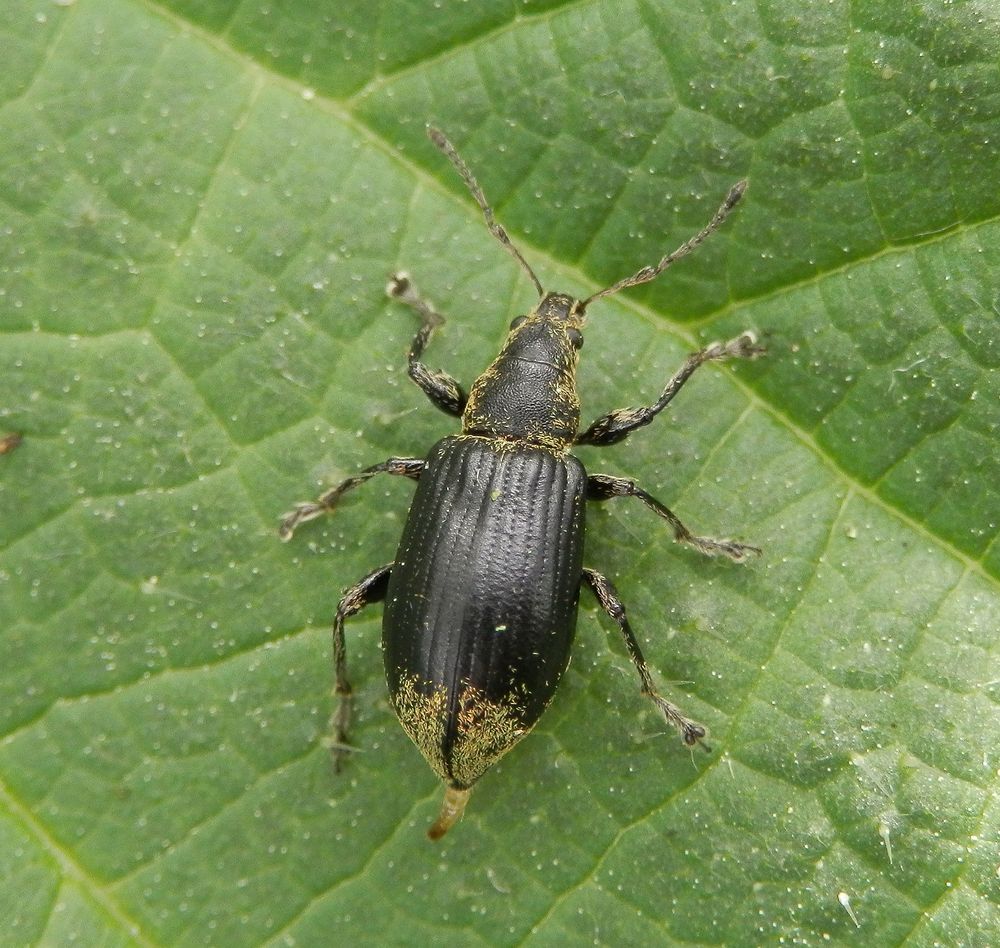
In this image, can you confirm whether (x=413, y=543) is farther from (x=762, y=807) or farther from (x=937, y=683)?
(x=937, y=683)

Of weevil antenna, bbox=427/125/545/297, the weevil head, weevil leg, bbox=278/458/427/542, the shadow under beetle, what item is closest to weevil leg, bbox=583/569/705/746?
the shadow under beetle

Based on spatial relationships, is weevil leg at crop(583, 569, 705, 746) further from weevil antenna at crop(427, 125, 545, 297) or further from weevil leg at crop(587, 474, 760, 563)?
weevil antenna at crop(427, 125, 545, 297)

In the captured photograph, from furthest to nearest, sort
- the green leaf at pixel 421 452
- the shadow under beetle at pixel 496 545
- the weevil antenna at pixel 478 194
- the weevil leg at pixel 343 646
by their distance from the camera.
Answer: the weevil antenna at pixel 478 194
the weevil leg at pixel 343 646
the green leaf at pixel 421 452
the shadow under beetle at pixel 496 545

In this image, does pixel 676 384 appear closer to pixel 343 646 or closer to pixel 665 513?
pixel 665 513

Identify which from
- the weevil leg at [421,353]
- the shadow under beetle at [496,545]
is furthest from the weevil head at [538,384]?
the weevil leg at [421,353]

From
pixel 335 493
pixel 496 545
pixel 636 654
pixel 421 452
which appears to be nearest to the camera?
pixel 496 545

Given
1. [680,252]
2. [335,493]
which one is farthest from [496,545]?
[680,252]

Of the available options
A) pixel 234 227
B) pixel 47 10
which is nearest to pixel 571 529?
pixel 234 227

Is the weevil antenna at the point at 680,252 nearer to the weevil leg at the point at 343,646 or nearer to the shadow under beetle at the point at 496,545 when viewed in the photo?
the shadow under beetle at the point at 496,545
